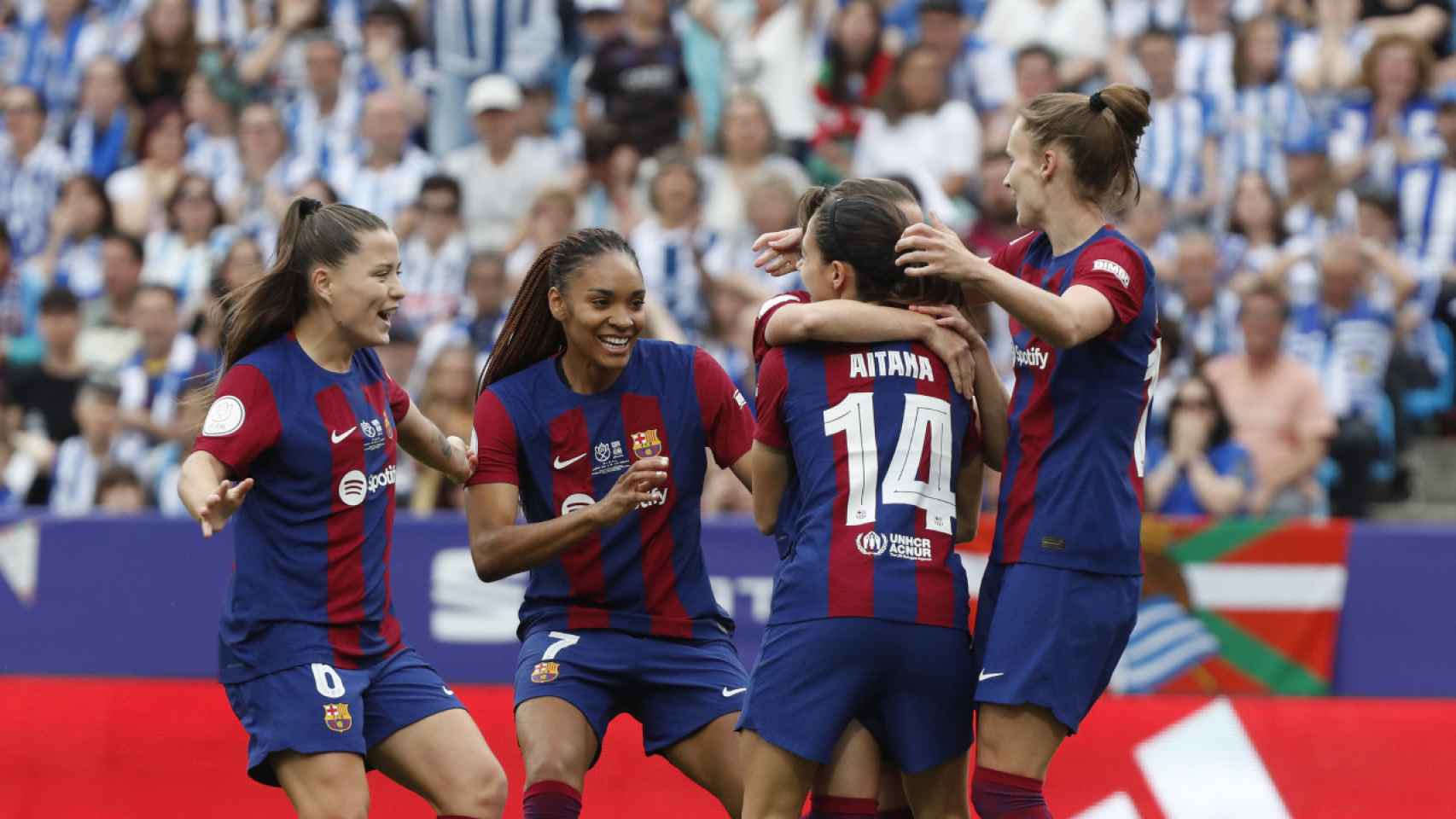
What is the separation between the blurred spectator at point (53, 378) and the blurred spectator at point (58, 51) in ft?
10.3

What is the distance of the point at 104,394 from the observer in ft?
37.8

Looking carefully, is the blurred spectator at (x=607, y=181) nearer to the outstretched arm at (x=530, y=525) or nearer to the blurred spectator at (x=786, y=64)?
the blurred spectator at (x=786, y=64)

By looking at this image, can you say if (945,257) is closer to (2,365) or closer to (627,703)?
(627,703)

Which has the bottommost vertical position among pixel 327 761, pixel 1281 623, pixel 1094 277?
pixel 1281 623

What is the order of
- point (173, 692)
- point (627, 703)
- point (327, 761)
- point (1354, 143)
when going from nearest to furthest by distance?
point (327, 761), point (627, 703), point (173, 692), point (1354, 143)

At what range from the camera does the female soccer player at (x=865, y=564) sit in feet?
16.1

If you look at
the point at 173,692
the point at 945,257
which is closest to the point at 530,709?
the point at 945,257

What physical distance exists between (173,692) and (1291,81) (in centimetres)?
817

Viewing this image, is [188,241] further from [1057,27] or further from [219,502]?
[219,502]

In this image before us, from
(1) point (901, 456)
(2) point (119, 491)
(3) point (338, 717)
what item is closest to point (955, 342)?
(1) point (901, 456)

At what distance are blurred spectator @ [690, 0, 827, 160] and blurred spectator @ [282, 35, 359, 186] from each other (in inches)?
90.9

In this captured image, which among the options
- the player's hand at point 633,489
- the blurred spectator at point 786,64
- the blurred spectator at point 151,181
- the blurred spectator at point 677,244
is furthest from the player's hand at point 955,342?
the blurred spectator at point 151,181

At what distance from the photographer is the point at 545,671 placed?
223 inches

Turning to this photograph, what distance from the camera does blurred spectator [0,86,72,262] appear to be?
1403 centimetres
